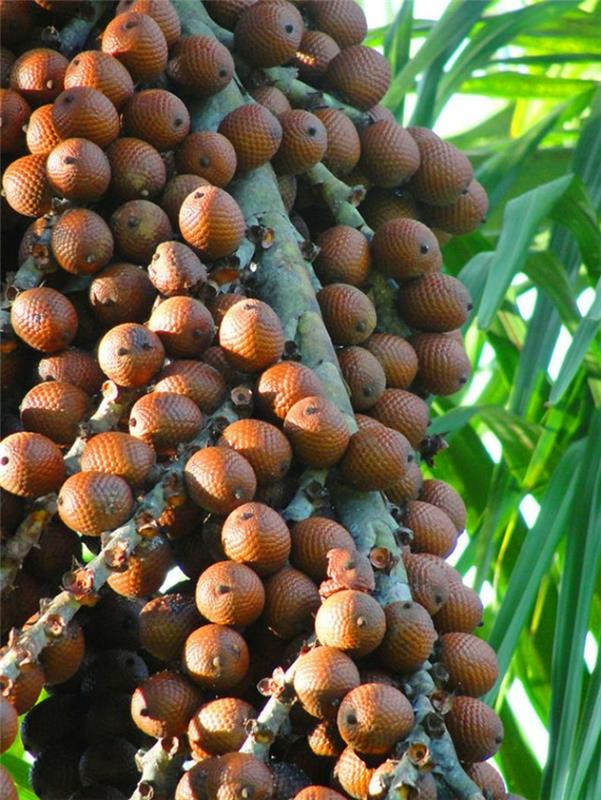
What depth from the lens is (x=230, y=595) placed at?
1.80m

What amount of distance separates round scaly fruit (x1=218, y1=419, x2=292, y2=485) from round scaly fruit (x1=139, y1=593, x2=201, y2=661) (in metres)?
0.18

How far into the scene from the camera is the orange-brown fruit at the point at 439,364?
2.26m

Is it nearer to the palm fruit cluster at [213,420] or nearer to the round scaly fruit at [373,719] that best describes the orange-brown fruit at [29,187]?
the palm fruit cluster at [213,420]

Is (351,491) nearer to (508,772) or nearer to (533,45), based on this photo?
(508,772)

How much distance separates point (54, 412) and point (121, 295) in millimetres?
197

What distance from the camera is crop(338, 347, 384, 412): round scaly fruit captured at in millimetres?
2111

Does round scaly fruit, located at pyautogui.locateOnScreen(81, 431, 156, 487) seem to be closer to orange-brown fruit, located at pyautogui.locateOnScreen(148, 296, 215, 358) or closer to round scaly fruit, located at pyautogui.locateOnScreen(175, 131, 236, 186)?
orange-brown fruit, located at pyautogui.locateOnScreen(148, 296, 215, 358)

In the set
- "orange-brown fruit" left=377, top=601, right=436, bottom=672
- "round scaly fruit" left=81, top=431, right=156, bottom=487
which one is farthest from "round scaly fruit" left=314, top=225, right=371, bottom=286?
"orange-brown fruit" left=377, top=601, right=436, bottom=672

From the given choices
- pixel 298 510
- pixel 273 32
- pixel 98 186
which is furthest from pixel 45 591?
pixel 273 32

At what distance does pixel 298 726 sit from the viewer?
1800mm

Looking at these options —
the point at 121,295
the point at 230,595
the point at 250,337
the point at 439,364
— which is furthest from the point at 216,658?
the point at 439,364

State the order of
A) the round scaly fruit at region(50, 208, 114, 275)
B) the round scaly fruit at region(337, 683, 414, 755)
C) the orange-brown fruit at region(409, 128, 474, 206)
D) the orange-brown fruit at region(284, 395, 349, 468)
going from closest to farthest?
1. the round scaly fruit at region(337, 683, 414, 755)
2. the orange-brown fruit at region(284, 395, 349, 468)
3. the round scaly fruit at region(50, 208, 114, 275)
4. the orange-brown fruit at region(409, 128, 474, 206)

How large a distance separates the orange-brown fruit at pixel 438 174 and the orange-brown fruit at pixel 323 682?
91cm

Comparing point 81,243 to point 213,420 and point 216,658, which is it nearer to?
point 213,420
